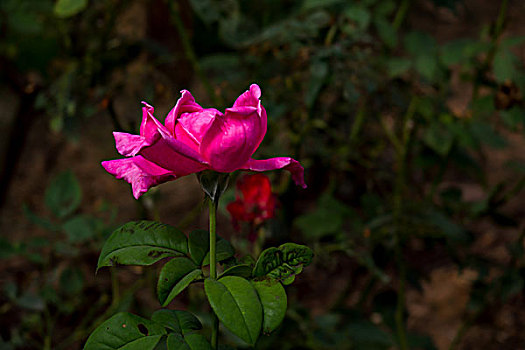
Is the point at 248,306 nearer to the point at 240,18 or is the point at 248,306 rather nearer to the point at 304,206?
the point at 240,18

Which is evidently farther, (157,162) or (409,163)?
(409,163)

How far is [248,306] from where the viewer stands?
1.35ft

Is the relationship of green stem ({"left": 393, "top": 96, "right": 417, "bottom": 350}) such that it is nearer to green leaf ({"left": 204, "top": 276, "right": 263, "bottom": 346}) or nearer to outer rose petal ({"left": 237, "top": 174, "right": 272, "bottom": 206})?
outer rose petal ({"left": 237, "top": 174, "right": 272, "bottom": 206})

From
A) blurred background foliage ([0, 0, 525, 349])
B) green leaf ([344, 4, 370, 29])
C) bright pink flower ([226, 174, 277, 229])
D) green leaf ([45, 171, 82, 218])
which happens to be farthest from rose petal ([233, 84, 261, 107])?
green leaf ([45, 171, 82, 218])

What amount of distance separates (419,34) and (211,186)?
2.68ft

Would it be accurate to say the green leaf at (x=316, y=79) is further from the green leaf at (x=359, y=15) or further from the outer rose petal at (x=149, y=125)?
the outer rose petal at (x=149, y=125)

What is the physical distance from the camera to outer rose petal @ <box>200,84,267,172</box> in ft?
1.42

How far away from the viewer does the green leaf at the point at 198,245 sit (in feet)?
1.58

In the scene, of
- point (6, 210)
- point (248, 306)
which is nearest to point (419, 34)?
point (248, 306)

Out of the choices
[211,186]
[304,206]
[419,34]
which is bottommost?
[304,206]

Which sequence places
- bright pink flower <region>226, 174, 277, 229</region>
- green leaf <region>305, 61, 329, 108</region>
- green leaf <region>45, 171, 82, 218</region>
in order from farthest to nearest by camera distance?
green leaf <region>45, 171, 82, 218</region> → green leaf <region>305, 61, 329, 108</region> → bright pink flower <region>226, 174, 277, 229</region>

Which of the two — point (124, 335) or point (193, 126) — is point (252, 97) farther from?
point (124, 335)

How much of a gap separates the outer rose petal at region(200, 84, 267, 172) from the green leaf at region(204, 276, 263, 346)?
0.10m

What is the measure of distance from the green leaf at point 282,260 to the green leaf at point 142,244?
8cm
